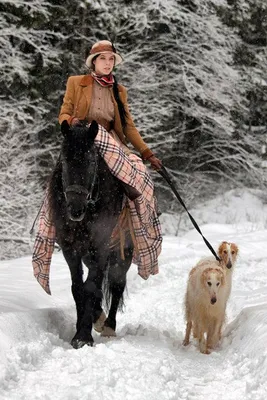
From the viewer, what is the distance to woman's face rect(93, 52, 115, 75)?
562cm

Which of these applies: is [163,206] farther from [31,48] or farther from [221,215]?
[31,48]

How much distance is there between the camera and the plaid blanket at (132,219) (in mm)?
5223

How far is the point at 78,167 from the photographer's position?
471cm

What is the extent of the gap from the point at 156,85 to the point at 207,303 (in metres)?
13.3

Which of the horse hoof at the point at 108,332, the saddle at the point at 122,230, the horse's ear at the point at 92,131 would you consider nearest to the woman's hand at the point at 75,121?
the horse's ear at the point at 92,131

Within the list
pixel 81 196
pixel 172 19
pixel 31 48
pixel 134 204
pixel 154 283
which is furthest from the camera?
pixel 172 19

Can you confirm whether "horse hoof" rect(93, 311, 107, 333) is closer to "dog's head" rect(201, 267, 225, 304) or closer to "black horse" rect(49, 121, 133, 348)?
"black horse" rect(49, 121, 133, 348)

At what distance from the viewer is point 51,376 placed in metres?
3.75

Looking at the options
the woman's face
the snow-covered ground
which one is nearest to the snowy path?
the snow-covered ground

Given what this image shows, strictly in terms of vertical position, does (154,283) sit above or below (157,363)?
below

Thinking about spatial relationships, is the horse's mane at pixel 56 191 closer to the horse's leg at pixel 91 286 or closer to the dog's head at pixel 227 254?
the horse's leg at pixel 91 286

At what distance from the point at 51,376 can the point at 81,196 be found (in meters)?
1.40

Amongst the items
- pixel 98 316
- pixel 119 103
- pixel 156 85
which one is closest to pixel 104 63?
pixel 119 103

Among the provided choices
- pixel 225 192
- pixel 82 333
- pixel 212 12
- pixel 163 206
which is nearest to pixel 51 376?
pixel 82 333
